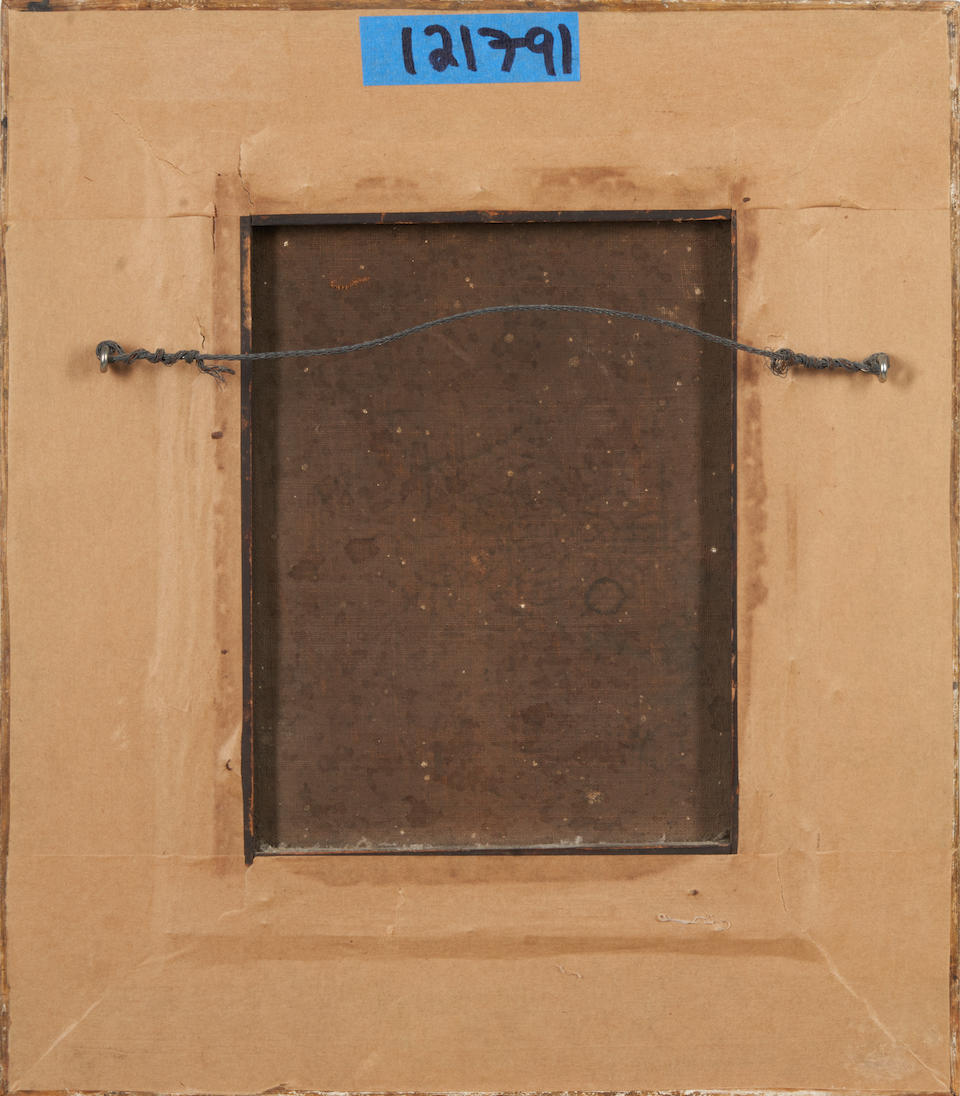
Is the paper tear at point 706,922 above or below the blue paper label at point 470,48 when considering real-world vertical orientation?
below

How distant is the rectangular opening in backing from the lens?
3.15 ft

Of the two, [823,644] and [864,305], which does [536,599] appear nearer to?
[823,644]

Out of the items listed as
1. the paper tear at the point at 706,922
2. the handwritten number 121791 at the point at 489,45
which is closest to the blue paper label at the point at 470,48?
the handwritten number 121791 at the point at 489,45

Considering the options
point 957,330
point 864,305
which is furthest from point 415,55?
point 957,330

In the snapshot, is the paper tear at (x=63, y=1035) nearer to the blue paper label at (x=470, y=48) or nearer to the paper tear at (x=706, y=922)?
the paper tear at (x=706, y=922)

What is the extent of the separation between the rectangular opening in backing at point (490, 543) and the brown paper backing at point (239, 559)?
4 centimetres

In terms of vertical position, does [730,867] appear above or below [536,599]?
below

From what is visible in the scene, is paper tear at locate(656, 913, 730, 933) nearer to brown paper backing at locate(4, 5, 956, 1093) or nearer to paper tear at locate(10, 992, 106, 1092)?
brown paper backing at locate(4, 5, 956, 1093)

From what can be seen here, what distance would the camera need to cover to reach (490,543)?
0.97 metres

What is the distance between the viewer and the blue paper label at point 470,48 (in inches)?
36.9

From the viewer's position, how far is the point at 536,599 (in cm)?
97

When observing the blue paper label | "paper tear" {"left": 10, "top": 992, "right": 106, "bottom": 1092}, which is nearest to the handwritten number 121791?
the blue paper label

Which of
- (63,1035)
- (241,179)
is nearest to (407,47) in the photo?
(241,179)

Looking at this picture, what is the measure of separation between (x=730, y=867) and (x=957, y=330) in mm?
657
